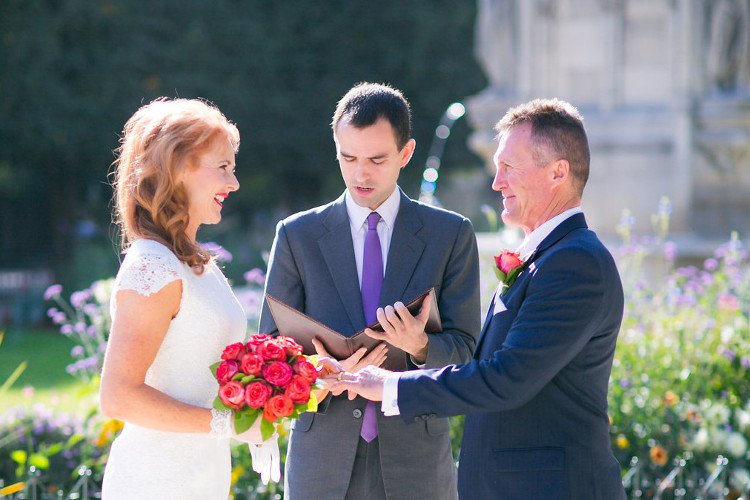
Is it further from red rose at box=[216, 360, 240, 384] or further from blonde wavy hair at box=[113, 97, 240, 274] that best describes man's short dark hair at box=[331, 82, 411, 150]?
red rose at box=[216, 360, 240, 384]

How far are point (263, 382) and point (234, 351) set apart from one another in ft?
0.45

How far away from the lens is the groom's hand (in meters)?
3.30

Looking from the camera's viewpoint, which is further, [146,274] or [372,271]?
[372,271]

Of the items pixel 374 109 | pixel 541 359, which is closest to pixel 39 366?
pixel 374 109

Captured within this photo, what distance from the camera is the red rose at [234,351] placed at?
326 cm

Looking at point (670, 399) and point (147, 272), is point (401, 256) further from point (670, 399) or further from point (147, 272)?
point (670, 399)

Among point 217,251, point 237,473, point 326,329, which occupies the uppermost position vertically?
point 217,251

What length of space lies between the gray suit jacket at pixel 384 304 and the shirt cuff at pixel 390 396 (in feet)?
1.29

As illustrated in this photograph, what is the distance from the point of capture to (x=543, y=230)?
10.6 feet

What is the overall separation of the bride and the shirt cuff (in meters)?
0.44

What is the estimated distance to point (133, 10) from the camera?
23297mm

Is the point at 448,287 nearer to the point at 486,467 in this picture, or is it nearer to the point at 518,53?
the point at 486,467

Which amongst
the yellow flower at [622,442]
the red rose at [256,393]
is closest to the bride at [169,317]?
the red rose at [256,393]

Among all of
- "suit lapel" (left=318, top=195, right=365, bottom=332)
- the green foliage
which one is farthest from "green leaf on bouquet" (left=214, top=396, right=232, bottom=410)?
the green foliage
